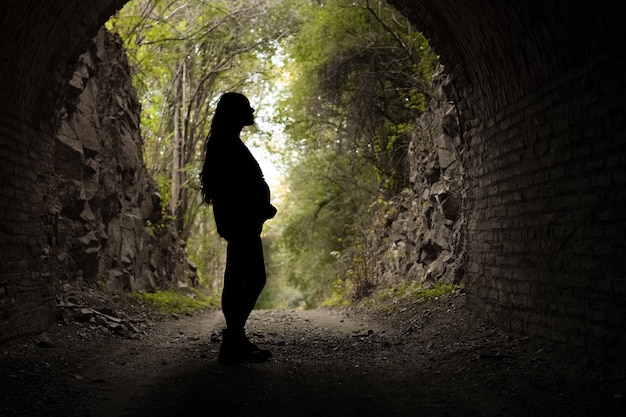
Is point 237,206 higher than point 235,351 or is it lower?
higher

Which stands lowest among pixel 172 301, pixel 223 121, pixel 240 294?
pixel 172 301

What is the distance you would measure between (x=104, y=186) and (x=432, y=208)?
242 inches

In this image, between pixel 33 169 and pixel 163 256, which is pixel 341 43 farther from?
pixel 33 169

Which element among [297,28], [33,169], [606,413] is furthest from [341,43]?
[606,413]

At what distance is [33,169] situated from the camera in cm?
730

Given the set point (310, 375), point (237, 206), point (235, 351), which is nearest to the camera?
point (310, 375)

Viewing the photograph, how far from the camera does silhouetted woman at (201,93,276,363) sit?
5758 mm

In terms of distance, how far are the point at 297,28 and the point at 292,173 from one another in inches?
217

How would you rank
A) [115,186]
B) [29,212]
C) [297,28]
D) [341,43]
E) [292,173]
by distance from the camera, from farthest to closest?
[292,173], [297,28], [341,43], [115,186], [29,212]

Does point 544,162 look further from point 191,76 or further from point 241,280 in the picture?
point 191,76

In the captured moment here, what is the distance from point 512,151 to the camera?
6.87 meters

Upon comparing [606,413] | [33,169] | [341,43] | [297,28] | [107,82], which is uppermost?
A: [297,28]

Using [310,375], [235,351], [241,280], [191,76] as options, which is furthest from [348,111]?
[310,375]

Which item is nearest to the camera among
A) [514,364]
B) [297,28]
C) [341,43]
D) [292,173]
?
[514,364]
